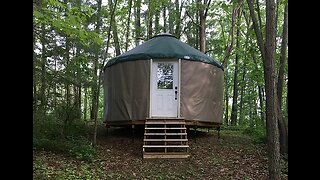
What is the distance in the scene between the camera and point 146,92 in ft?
27.8

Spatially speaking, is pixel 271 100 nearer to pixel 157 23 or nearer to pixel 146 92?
pixel 146 92

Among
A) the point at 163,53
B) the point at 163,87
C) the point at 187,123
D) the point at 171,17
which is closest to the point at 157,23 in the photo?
the point at 171,17

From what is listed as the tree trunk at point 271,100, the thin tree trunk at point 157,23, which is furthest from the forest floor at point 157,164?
the thin tree trunk at point 157,23

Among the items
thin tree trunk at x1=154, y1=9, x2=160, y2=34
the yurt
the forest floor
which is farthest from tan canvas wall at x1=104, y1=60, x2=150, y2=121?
thin tree trunk at x1=154, y1=9, x2=160, y2=34

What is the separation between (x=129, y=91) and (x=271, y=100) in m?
4.41

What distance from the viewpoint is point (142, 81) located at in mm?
8570

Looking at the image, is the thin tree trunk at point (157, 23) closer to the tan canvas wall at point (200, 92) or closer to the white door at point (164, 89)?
the tan canvas wall at point (200, 92)

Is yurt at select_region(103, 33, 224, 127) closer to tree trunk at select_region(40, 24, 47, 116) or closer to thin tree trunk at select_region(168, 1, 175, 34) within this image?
tree trunk at select_region(40, 24, 47, 116)

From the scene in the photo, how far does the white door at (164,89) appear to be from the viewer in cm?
842
